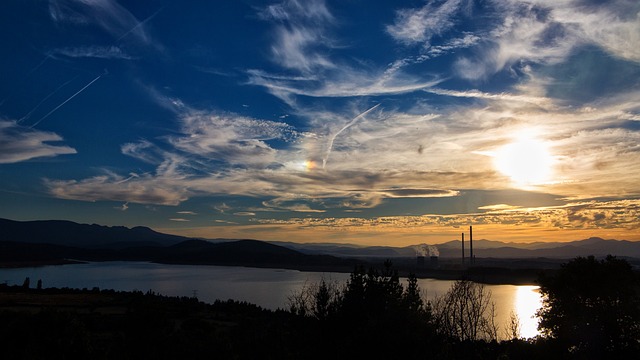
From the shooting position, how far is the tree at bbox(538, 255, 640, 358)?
798 inches

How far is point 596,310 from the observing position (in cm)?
2086

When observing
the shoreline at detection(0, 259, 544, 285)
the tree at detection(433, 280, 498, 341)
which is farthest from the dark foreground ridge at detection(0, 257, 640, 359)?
the shoreline at detection(0, 259, 544, 285)

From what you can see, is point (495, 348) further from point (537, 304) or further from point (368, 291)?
point (537, 304)

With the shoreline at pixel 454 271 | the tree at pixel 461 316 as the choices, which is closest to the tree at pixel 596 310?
the tree at pixel 461 316

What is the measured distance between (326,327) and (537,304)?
7093cm

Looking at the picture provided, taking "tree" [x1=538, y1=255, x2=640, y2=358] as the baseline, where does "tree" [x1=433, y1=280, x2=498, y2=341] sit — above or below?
below

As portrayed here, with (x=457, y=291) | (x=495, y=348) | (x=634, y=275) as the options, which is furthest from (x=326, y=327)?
(x=457, y=291)

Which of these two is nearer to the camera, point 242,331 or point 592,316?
point 592,316

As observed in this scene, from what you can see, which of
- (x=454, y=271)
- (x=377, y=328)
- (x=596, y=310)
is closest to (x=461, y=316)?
(x=596, y=310)

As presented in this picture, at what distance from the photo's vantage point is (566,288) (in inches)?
855

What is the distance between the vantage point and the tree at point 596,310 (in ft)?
66.5

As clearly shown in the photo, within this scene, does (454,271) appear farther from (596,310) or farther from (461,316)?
(596,310)

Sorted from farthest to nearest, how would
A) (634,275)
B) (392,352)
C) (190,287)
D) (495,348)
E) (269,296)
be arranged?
(190,287)
(269,296)
(495,348)
(634,275)
(392,352)

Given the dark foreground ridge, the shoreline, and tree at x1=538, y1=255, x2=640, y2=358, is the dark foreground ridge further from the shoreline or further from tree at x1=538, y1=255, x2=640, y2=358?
the shoreline
